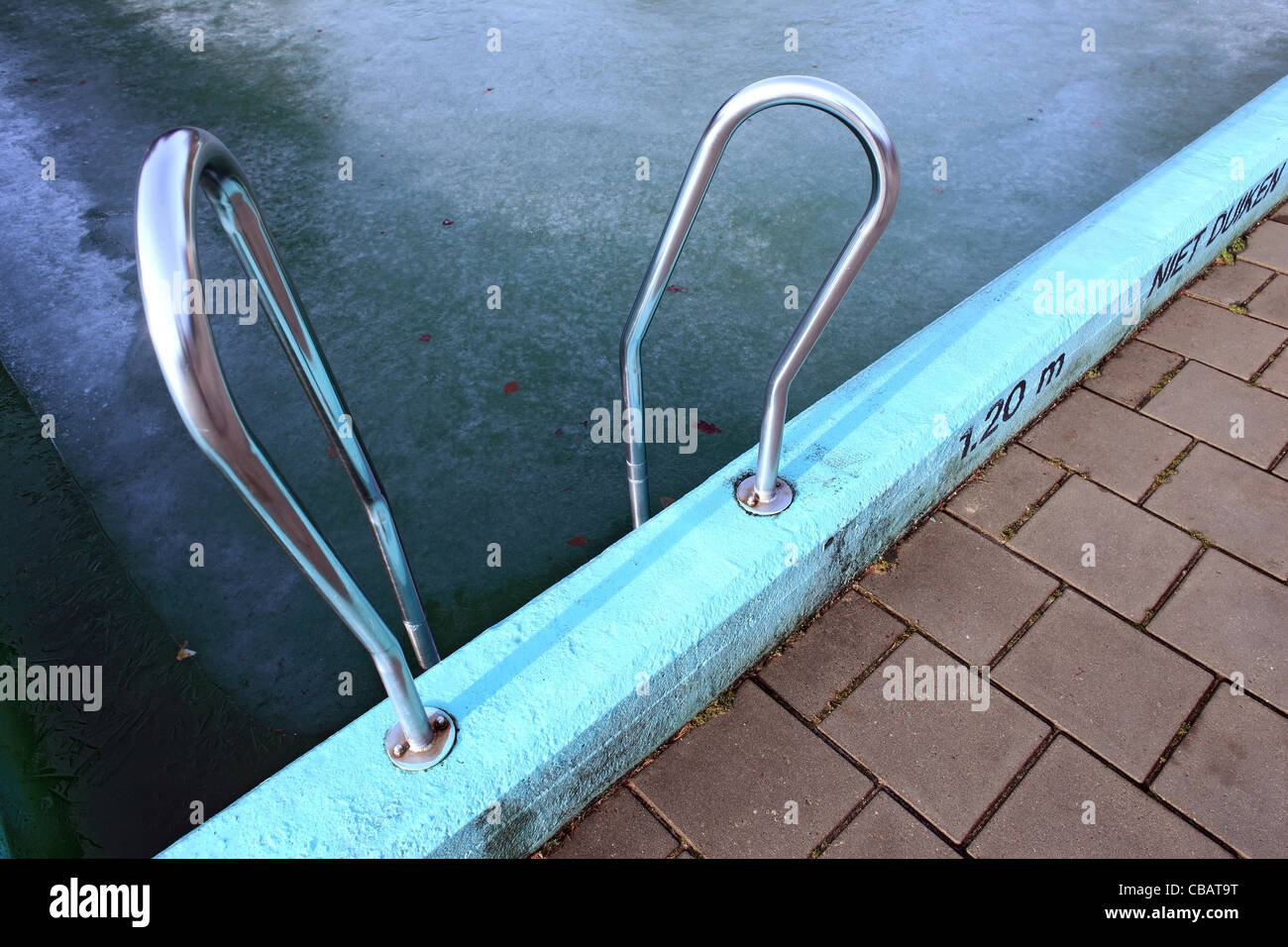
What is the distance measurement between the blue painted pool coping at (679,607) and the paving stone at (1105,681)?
1.38 feet

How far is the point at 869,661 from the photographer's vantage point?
1.89 m

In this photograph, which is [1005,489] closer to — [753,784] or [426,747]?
[753,784]

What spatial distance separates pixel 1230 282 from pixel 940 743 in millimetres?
2228

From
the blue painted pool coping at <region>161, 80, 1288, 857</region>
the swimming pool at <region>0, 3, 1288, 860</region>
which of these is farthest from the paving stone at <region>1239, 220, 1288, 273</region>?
the blue painted pool coping at <region>161, 80, 1288, 857</region>

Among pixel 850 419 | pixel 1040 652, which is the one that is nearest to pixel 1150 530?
pixel 1040 652

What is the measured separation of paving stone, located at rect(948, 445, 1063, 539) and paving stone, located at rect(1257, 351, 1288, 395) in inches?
31.8

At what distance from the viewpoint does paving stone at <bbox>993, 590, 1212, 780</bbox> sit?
174 cm

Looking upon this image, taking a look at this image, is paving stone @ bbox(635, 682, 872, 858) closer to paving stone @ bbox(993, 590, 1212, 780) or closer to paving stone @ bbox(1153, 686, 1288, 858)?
paving stone @ bbox(993, 590, 1212, 780)

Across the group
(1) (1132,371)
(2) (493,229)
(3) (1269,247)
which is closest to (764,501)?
(1) (1132,371)

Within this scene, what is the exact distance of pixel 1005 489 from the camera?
2.25m

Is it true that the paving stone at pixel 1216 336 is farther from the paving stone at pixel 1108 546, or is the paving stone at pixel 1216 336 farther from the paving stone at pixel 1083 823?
the paving stone at pixel 1083 823

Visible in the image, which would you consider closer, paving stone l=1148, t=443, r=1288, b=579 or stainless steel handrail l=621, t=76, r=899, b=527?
stainless steel handrail l=621, t=76, r=899, b=527

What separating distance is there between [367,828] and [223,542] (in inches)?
50.5

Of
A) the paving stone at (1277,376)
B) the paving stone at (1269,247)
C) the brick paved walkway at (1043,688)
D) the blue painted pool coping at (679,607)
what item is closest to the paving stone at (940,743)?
the brick paved walkway at (1043,688)
